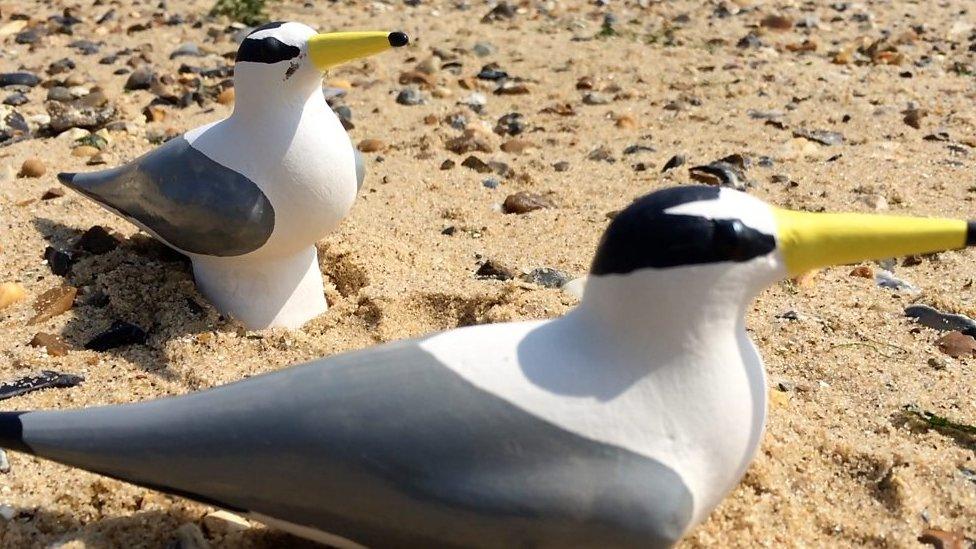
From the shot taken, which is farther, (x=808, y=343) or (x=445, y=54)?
(x=445, y=54)

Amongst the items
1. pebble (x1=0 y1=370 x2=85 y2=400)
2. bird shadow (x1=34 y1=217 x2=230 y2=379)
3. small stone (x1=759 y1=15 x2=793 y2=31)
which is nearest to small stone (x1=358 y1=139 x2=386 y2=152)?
bird shadow (x1=34 y1=217 x2=230 y2=379)

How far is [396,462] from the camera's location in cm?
168

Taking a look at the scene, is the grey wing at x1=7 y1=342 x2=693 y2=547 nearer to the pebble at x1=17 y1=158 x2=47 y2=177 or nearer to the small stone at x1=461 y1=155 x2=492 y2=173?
the pebble at x1=17 y1=158 x2=47 y2=177

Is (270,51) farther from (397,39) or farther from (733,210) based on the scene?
(733,210)

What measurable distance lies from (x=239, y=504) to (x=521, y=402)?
1.81 feet

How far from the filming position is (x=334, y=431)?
170 cm

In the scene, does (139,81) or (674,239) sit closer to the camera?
(674,239)

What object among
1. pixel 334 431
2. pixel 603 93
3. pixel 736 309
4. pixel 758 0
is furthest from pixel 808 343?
pixel 758 0

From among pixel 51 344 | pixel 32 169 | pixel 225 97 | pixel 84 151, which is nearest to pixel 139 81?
pixel 225 97

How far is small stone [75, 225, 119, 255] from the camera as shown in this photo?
3547 mm

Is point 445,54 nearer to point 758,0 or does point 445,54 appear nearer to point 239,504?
point 758,0

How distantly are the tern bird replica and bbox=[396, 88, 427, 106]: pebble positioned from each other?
2709 mm

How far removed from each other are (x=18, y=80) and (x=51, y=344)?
3340 mm

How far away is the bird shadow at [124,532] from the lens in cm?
207
